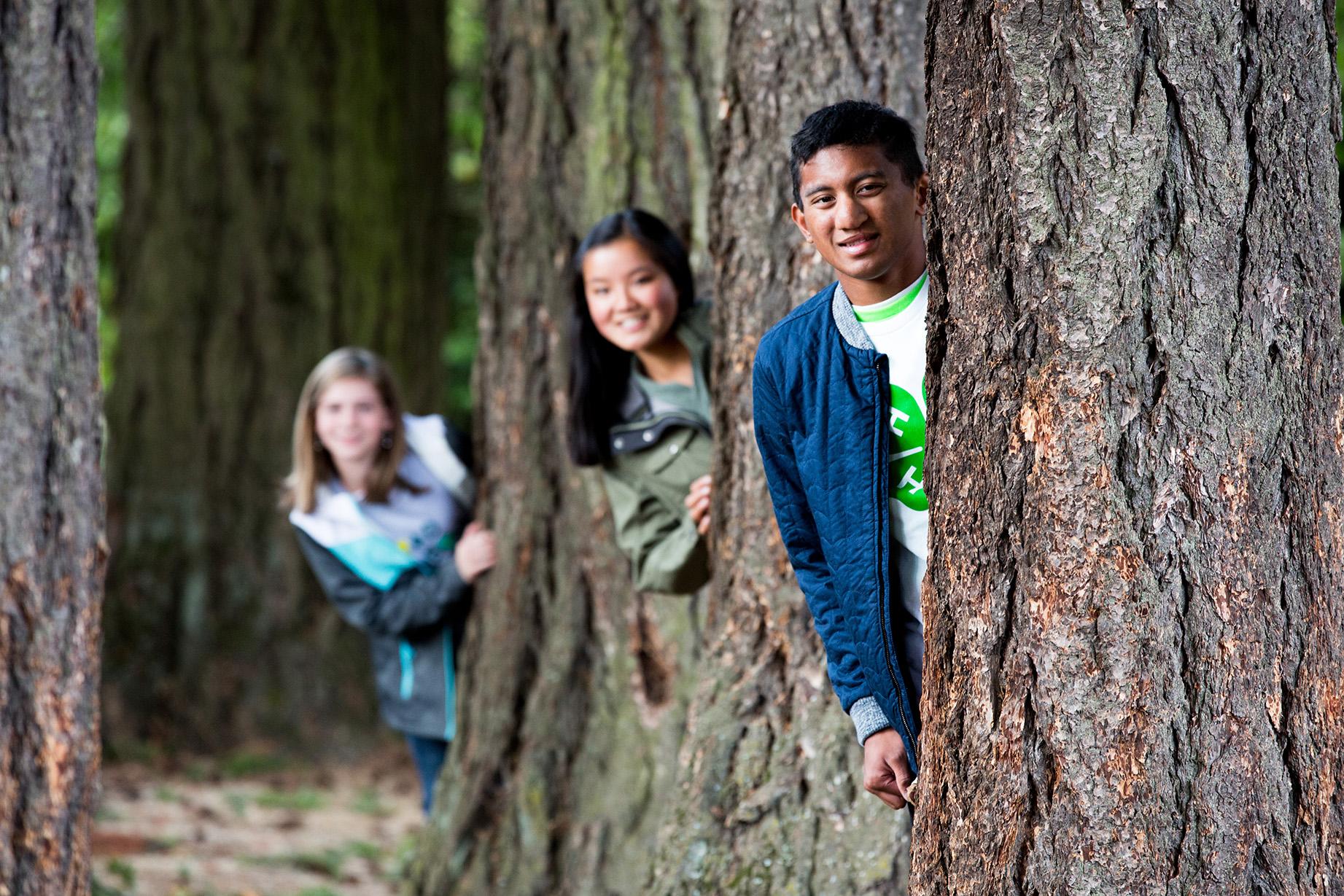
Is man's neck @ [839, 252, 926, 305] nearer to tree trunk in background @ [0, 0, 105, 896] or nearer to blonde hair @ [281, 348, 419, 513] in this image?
tree trunk in background @ [0, 0, 105, 896]

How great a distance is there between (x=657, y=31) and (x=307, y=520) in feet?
6.66

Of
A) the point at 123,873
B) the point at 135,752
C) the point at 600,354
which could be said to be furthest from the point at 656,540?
the point at 135,752

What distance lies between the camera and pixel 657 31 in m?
4.49

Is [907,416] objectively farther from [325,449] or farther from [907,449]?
[325,449]

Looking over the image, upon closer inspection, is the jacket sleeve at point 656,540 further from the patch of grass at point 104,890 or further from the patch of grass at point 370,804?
the patch of grass at point 370,804

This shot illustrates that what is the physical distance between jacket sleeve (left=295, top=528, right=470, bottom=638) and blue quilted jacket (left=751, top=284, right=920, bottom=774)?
8.48 ft

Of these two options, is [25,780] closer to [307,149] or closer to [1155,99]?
[1155,99]

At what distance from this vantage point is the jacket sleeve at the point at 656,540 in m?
3.57

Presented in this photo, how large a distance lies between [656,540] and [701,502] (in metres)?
0.31

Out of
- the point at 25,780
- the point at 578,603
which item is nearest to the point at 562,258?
the point at 578,603

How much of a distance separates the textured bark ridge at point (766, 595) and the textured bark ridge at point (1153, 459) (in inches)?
42.3

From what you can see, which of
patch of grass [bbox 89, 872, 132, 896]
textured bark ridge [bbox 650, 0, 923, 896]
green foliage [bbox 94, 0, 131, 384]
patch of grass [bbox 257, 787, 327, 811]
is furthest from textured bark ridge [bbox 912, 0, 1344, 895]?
green foliage [bbox 94, 0, 131, 384]

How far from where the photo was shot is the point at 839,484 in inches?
89.6

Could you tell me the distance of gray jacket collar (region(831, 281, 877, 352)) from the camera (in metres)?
2.26
